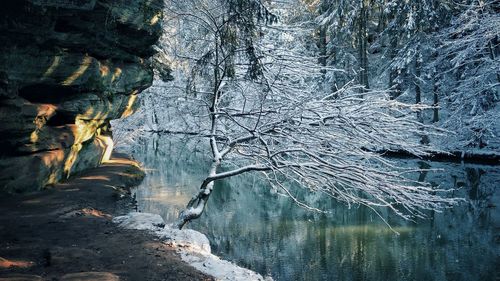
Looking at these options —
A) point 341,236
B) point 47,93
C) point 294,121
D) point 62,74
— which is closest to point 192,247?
point 294,121

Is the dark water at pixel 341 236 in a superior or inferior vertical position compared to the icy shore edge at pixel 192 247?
inferior

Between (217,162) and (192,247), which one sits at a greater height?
(217,162)

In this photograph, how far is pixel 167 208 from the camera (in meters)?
12.7

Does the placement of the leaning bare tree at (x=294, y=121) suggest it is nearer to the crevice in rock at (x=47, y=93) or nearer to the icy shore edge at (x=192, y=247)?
the icy shore edge at (x=192, y=247)

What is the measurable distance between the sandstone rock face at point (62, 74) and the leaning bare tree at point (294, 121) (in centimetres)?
255

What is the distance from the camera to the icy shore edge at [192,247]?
6059 millimetres

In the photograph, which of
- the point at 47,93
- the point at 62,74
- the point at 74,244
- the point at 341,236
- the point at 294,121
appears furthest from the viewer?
the point at 47,93

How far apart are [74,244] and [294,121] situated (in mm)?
4436

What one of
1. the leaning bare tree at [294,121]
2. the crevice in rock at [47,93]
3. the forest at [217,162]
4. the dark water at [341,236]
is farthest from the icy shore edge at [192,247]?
the crevice in rock at [47,93]

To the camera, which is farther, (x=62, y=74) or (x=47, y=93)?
(x=47, y=93)

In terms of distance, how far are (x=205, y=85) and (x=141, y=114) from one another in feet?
54.0

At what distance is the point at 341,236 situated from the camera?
10.3 meters

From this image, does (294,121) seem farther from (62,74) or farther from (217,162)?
(62,74)

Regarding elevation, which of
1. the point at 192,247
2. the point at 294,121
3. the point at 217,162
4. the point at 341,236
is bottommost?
the point at 341,236
